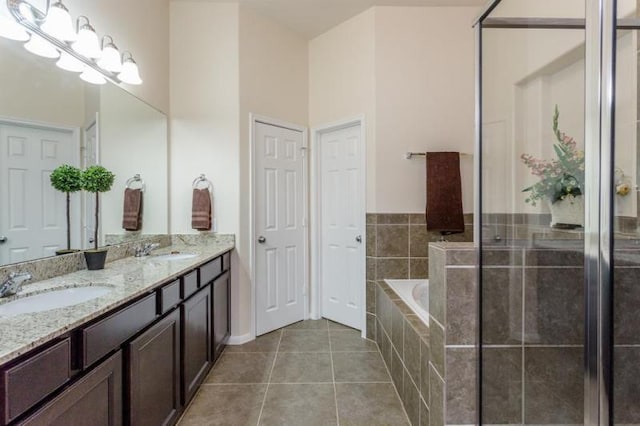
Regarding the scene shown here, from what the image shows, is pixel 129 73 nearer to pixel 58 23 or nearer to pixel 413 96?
pixel 58 23

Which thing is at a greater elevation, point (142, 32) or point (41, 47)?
point (142, 32)

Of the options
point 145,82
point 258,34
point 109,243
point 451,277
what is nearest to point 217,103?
point 145,82

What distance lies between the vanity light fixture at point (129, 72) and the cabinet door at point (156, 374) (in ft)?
5.30

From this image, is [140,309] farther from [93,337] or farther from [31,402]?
[31,402]

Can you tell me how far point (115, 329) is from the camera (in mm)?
1110

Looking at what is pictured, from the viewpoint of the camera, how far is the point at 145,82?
2.45 metres

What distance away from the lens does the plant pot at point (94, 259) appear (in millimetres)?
1657

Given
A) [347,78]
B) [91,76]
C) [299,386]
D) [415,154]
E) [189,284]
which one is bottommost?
[299,386]

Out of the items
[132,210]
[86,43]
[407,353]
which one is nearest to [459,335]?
[407,353]

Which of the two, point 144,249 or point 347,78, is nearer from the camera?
point 144,249

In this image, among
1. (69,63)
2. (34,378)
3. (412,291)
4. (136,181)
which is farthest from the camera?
(412,291)

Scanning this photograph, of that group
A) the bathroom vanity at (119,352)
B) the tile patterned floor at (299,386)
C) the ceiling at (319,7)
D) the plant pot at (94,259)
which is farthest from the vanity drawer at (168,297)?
the ceiling at (319,7)

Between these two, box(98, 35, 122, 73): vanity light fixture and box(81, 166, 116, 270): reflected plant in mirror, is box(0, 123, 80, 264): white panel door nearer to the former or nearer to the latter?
box(81, 166, 116, 270): reflected plant in mirror

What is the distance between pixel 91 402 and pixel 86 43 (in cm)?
178
